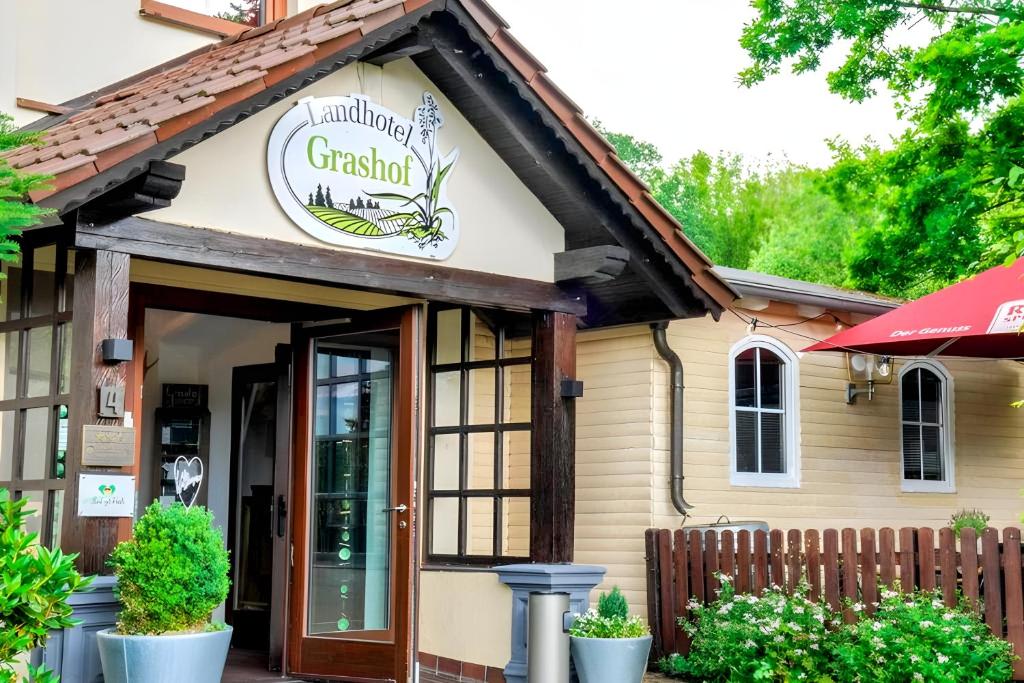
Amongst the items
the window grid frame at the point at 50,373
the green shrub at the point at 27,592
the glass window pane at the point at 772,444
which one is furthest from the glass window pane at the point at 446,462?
the green shrub at the point at 27,592

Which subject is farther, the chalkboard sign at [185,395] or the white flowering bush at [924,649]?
the chalkboard sign at [185,395]

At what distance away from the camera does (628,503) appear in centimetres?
1012

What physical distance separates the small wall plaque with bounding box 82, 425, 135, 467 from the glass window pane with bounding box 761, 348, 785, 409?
6368 mm

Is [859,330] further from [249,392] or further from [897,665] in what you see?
[249,392]

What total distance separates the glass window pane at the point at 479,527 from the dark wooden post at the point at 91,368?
12.2 feet

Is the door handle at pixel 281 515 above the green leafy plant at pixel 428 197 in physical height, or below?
below

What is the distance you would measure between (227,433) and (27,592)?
19.5 ft

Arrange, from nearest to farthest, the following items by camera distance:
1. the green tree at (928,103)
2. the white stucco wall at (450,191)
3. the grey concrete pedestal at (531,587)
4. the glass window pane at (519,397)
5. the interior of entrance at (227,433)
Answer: the white stucco wall at (450,191) → the grey concrete pedestal at (531,587) → the glass window pane at (519,397) → the interior of entrance at (227,433) → the green tree at (928,103)

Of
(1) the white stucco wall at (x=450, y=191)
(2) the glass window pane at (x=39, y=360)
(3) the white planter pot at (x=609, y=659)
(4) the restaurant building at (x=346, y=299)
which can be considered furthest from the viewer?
(3) the white planter pot at (x=609, y=659)

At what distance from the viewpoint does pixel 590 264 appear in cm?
837

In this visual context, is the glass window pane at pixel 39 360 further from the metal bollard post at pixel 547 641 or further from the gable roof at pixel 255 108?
the metal bollard post at pixel 547 641

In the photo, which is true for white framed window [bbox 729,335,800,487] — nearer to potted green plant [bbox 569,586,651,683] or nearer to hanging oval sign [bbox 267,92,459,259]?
potted green plant [bbox 569,586,651,683]

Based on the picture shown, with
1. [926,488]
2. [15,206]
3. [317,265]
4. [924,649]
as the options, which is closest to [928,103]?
[926,488]

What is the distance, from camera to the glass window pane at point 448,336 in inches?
377
